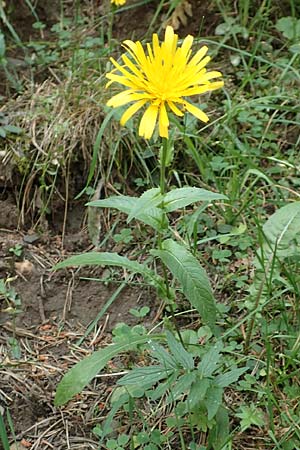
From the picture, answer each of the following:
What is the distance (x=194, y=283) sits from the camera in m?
1.77

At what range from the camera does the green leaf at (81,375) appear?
5.89 feet

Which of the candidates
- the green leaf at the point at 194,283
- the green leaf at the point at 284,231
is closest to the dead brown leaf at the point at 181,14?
the green leaf at the point at 284,231

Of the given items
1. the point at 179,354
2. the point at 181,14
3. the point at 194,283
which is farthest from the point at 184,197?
the point at 181,14

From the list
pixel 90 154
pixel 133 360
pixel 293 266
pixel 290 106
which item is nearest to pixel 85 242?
pixel 90 154

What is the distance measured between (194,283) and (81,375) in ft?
1.17

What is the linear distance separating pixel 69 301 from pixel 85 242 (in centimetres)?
24

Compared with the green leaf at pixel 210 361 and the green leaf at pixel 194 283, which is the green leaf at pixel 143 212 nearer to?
the green leaf at pixel 194 283

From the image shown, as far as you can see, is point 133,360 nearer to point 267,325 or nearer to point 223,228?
point 267,325

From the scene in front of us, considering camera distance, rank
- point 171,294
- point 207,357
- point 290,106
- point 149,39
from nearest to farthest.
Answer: point 207,357 < point 171,294 < point 290,106 < point 149,39

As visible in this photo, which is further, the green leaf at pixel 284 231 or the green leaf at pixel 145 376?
the green leaf at pixel 284 231

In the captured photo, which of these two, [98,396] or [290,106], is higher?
[290,106]

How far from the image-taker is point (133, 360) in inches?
81.0

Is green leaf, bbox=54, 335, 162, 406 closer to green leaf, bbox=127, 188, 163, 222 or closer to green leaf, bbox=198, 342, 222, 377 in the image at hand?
green leaf, bbox=198, 342, 222, 377

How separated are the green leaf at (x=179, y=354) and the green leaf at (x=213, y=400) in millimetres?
74
